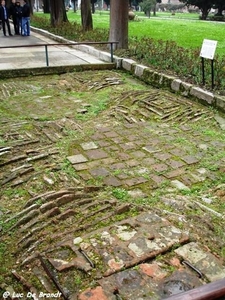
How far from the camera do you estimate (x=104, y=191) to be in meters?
4.30

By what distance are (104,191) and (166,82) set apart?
5060 millimetres

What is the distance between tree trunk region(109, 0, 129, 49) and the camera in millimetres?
11539

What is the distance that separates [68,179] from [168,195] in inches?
50.8

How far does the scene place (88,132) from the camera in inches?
239

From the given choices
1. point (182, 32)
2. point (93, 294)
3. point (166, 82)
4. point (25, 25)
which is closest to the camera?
point (93, 294)

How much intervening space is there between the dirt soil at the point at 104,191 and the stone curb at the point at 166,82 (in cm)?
22

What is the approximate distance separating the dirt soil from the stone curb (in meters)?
0.22

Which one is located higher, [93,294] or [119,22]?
[119,22]

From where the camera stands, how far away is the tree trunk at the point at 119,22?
11539 millimetres

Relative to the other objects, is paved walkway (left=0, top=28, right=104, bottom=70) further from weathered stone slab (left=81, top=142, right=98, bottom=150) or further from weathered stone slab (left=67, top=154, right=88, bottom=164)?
weathered stone slab (left=67, top=154, right=88, bottom=164)

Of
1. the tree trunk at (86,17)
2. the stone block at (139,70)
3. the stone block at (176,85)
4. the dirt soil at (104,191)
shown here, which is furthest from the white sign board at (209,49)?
the tree trunk at (86,17)

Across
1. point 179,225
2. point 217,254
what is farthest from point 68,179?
point 217,254

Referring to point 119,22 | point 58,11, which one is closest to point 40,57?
point 119,22

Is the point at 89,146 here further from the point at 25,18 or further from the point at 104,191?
the point at 25,18
